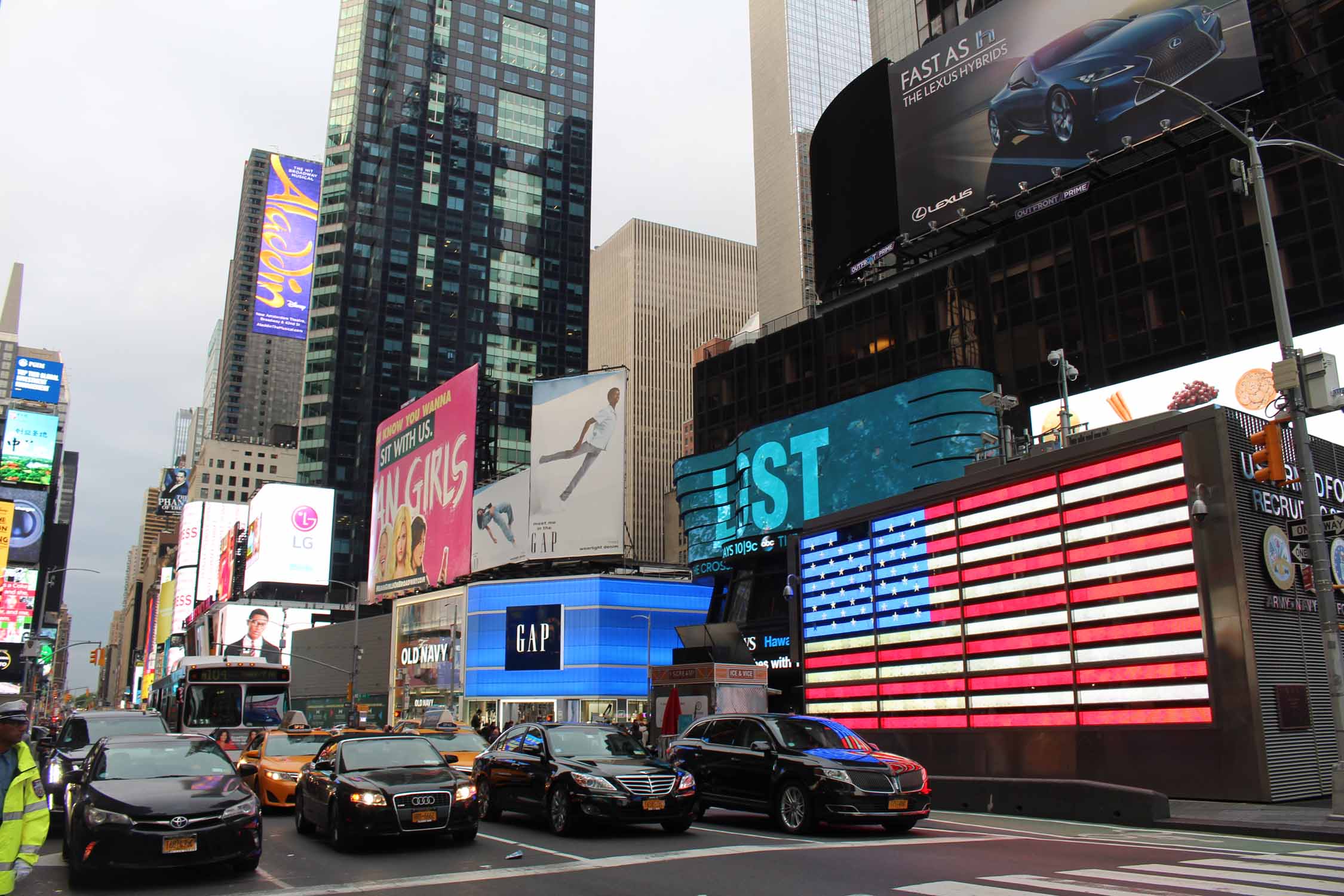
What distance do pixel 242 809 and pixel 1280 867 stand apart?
467 inches

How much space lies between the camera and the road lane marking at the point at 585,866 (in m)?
10.4

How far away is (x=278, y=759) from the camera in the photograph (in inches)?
761

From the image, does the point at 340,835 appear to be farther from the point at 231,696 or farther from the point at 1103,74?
the point at 1103,74

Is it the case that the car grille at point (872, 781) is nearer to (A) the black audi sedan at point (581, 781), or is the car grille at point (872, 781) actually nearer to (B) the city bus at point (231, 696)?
(A) the black audi sedan at point (581, 781)

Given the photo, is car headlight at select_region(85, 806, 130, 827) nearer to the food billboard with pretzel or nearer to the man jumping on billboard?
the food billboard with pretzel

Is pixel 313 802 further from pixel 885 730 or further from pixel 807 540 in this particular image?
pixel 807 540

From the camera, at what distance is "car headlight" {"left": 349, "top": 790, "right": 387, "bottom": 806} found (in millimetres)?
13000

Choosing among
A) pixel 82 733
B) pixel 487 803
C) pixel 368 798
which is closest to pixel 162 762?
pixel 368 798

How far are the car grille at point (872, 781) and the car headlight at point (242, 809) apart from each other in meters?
8.13

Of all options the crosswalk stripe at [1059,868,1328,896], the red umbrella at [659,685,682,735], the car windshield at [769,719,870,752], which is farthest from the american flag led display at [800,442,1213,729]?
the crosswalk stripe at [1059,868,1328,896]

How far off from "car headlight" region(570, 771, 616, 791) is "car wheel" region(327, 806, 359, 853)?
3.13 metres

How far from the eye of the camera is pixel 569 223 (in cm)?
15438

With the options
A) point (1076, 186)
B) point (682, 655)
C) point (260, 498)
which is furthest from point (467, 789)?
point (260, 498)

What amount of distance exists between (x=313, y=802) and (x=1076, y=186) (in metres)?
48.8
